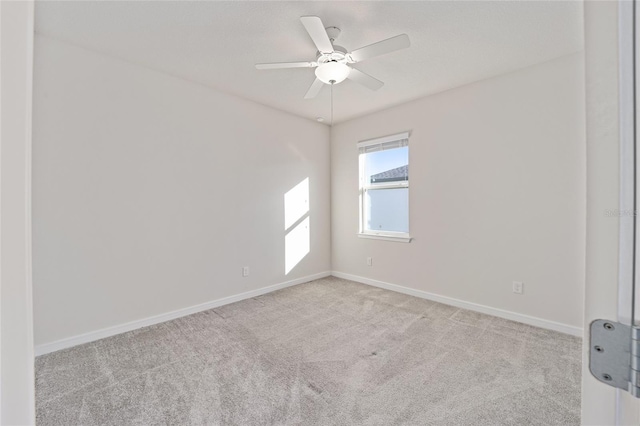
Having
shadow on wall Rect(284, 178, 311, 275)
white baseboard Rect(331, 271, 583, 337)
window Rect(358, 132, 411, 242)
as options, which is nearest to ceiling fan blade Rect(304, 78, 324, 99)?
window Rect(358, 132, 411, 242)

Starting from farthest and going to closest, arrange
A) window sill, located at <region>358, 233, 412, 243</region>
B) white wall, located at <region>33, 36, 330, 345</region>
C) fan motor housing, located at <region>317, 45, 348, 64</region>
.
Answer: window sill, located at <region>358, 233, 412, 243</region>, white wall, located at <region>33, 36, 330, 345</region>, fan motor housing, located at <region>317, 45, 348, 64</region>

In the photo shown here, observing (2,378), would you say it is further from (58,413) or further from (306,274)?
(306,274)

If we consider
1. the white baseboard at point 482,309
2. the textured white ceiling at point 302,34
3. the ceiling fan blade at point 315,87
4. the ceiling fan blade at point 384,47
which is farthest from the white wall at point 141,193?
the ceiling fan blade at point 384,47

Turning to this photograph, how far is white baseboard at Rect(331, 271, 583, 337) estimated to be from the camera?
8.51 feet

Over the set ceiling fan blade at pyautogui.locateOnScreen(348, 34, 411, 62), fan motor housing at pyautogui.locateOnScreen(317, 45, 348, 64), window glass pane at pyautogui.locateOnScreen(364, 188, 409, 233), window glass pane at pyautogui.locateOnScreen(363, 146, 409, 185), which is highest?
fan motor housing at pyautogui.locateOnScreen(317, 45, 348, 64)

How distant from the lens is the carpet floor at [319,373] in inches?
64.1

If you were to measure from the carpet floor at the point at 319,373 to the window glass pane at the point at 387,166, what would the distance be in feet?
6.05

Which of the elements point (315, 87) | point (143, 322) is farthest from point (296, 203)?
point (143, 322)

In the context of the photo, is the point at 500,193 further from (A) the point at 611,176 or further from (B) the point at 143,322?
(B) the point at 143,322

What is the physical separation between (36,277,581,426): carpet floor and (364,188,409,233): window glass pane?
132 centimetres

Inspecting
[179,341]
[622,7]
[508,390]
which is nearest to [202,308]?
[179,341]

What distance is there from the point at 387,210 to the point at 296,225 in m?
1.33

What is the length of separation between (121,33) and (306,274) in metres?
3.41

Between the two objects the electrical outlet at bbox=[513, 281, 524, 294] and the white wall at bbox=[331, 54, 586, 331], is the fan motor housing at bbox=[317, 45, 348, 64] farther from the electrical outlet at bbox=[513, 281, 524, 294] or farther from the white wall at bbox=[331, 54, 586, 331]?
the electrical outlet at bbox=[513, 281, 524, 294]
